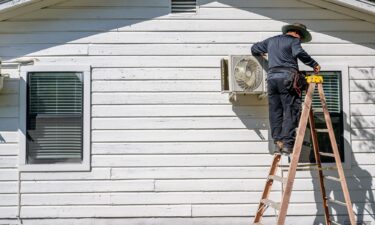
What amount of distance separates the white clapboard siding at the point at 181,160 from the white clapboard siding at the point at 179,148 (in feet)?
0.16

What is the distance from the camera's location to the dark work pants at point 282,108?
17.6 feet

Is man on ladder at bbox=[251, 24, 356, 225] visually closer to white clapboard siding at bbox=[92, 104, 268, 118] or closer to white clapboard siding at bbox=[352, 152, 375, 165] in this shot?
white clapboard siding at bbox=[92, 104, 268, 118]

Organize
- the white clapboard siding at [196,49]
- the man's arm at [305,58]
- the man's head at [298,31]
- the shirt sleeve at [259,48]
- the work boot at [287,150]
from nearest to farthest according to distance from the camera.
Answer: the work boot at [287,150]
the man's arm at [305,58]
the man's head at [298,31]
the shirt sleeve at [259,48]
the white clapboard siding at [196,49]

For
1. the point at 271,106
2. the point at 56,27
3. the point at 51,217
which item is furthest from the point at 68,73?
the point at 271,106

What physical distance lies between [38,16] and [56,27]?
0.82 feet

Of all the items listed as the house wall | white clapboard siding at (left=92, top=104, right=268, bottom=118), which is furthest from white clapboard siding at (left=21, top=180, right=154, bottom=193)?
white clapboard siding at (left=92, top=104, right=268, bottom=118)

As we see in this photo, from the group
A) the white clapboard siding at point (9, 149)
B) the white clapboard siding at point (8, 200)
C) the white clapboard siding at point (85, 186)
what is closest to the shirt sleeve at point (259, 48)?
the white clapboard siding at point (85, 186)

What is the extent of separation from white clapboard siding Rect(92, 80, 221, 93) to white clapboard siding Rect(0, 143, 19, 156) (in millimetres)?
1133

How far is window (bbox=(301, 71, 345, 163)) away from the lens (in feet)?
20.1

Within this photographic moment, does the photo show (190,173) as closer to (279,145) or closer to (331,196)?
(279,145)

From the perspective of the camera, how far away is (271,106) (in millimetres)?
5562

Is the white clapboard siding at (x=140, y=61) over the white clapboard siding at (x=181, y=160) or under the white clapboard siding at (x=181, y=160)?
over

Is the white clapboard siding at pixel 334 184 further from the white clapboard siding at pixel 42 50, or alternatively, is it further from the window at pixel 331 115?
the white clapboard siding at pixel 42 50

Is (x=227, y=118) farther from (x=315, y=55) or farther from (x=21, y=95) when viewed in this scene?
(x=21, y=95)
